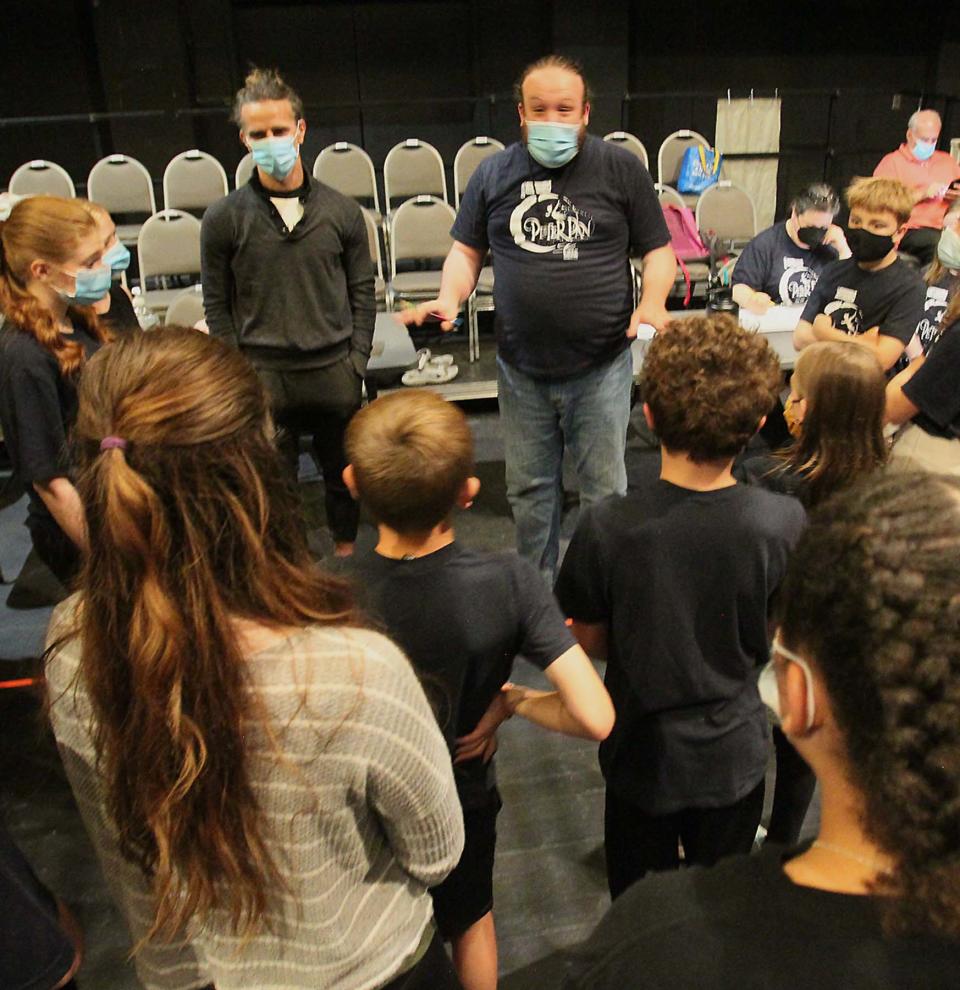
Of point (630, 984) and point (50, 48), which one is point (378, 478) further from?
point (50, 48)

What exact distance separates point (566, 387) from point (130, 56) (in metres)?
6.09

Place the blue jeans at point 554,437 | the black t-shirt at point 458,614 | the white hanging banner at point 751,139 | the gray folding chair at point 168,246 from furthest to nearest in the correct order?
the white hanging banner at point 751,139 < the gray folding chair at point 168,246 < the blue jeans at point 554,437 < the black t-shirt at point 458,614

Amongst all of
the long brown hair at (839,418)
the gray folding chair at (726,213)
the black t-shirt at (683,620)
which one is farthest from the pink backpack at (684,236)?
the black t-shirt at (683,620)

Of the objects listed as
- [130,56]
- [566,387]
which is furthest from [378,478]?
[130,56]

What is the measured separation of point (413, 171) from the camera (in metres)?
6.27

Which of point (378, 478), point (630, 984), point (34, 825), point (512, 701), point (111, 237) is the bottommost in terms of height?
point (34, 825)

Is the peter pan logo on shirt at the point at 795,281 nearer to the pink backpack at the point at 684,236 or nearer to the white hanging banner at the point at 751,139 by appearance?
the pink backpack at the point at 684,236

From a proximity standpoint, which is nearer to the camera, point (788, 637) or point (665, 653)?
point (788, 637)

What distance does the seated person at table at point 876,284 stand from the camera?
9.20 feet

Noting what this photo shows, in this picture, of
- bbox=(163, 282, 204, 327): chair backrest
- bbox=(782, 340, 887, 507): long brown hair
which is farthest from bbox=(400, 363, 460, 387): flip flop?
bbox=(782, 340, 887, 507): long brown hair

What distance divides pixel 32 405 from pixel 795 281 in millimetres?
3220

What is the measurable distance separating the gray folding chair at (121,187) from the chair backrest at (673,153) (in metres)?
3.71

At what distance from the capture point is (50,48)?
6.96 metres

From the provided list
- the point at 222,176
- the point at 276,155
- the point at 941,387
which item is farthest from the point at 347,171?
the point at 941,387
